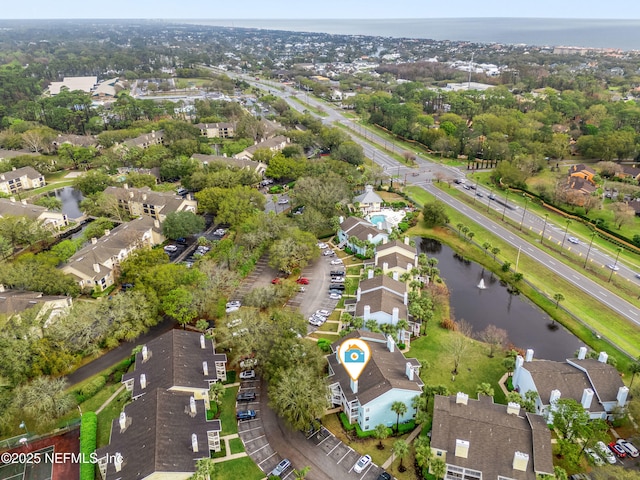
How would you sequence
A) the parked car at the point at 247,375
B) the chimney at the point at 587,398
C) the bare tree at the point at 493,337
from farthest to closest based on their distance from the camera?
the bare tree at the point at 493,337, the parked car at the point at 247,375, the chimney at the point at 587,398

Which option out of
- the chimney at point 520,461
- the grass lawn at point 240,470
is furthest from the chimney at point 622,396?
the grass lawn at point 240,470

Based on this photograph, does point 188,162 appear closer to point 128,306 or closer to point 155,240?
point 155,240

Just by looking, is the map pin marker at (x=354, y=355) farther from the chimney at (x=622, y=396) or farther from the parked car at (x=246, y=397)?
the chimney at (x=622, y=396)

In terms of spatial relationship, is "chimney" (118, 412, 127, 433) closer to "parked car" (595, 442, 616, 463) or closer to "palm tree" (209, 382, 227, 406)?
"palm tree" (209, 382, 227, 406)

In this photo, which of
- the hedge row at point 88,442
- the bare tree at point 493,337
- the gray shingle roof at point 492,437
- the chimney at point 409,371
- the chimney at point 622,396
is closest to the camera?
the gray shingle roof at point 492,437

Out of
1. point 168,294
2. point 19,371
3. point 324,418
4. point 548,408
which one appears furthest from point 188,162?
point 548,408

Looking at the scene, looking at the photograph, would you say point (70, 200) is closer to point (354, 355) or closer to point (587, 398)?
point (354, 355)

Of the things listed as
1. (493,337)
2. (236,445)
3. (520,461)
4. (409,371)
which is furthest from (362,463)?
(493,337)
